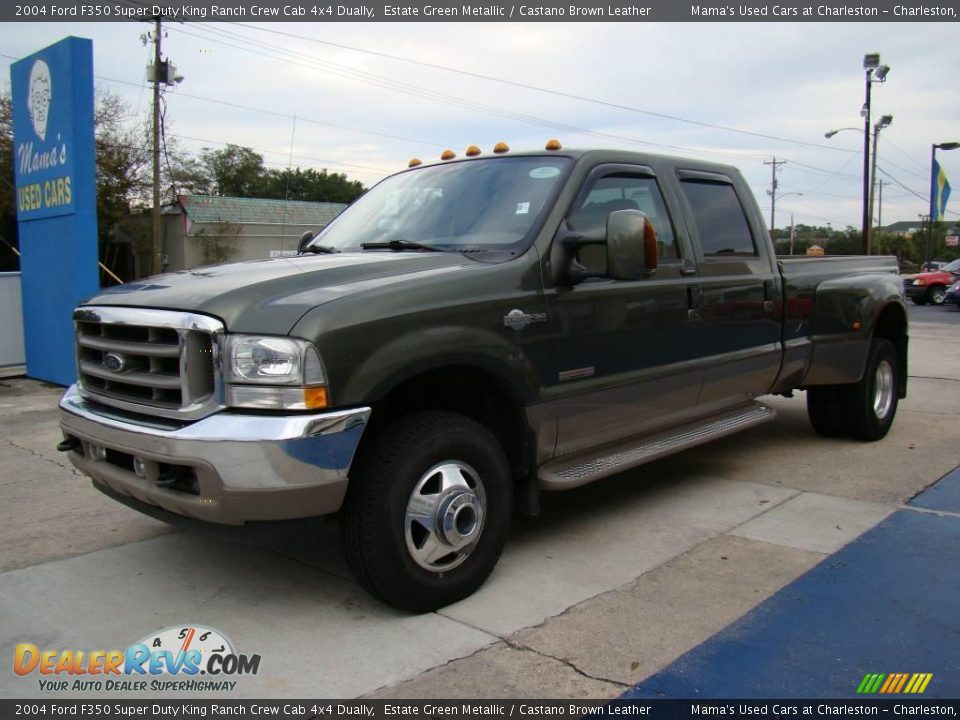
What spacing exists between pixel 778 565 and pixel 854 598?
431mm

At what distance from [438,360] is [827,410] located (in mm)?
4197

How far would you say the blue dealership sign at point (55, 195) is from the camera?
9.09 m

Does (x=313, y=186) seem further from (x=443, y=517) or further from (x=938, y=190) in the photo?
(x=443, y=517)

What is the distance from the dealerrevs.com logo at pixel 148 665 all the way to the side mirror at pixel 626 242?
222 centimetres

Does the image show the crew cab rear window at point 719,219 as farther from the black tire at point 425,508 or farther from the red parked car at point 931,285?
the red parked car at point 931,285

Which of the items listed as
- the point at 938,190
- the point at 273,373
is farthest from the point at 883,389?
the point at 938,190

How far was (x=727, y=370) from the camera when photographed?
4.97 meters

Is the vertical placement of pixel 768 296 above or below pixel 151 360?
above

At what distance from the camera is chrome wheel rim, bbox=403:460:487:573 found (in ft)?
10.7

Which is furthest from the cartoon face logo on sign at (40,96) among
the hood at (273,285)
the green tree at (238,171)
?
the green tree at (238,171)

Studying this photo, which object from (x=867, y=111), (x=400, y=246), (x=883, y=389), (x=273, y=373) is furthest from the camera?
(x=867, y=111)

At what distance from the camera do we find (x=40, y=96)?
9625 millimetres

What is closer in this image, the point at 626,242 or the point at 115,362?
the point at 115,362

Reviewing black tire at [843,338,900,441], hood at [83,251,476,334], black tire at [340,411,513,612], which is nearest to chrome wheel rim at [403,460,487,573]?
black tire at [340,411,513,612]
